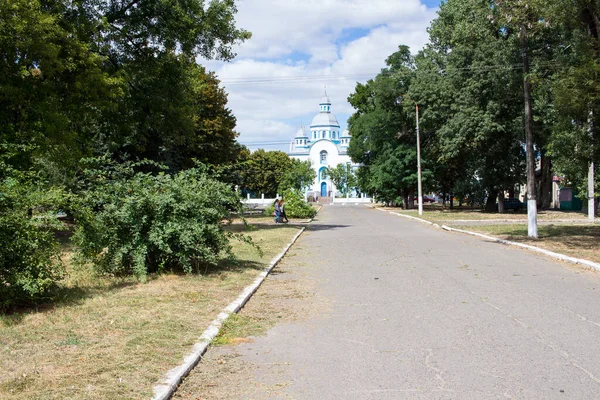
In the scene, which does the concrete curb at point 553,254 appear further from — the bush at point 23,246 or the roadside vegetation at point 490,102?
the bush at point 23,246

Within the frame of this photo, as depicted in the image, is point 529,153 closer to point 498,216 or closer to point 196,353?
point 196,353

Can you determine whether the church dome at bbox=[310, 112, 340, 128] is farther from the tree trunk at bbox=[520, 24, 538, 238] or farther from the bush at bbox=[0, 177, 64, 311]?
the bush at bbox=[0, 177, 64, 311]

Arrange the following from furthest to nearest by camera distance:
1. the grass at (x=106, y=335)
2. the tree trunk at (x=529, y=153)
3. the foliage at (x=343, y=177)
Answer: the foliage at (x=343, y=177), the tree trunk at (x=529, y=153), the grass at (x=106, y=335)

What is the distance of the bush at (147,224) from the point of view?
10.0m

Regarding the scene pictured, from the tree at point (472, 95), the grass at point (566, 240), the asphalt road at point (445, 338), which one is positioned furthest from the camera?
the tree at point (472, 95)

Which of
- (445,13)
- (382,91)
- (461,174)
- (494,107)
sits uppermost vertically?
(445,13)

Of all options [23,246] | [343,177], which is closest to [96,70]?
[23,246]

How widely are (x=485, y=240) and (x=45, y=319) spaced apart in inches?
653

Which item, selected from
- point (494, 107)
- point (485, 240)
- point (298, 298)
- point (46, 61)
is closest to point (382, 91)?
point (494, 107)

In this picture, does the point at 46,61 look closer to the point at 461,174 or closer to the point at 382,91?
the point at 382,91

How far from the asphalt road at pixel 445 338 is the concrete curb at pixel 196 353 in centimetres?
50

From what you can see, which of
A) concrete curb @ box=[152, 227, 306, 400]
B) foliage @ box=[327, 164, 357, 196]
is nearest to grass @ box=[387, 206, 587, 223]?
concrete curb @ box=[152, 227, 306, 400]

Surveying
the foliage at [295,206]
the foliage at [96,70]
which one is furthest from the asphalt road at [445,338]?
the foliage at [295,206]

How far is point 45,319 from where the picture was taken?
22.6ft
